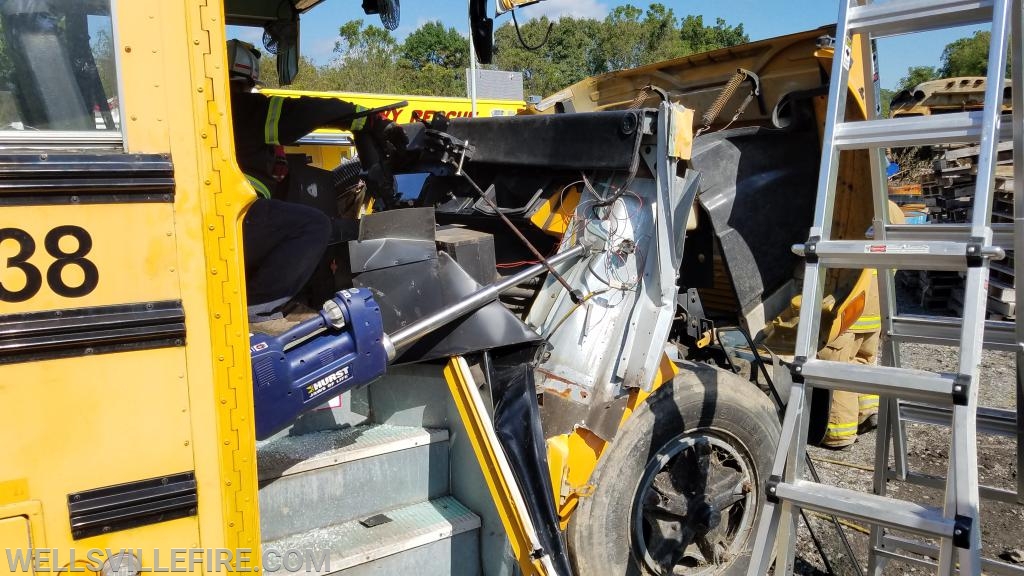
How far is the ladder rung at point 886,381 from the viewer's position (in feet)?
6.01

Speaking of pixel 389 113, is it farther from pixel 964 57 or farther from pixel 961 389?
pixel 964 57

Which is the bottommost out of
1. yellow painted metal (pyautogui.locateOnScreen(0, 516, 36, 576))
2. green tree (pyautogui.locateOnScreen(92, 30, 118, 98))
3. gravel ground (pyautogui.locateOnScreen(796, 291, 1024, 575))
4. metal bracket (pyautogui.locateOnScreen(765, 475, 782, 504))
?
gravel ground (pyautogui.locateOnScreen(796, 291, 1024, 575))

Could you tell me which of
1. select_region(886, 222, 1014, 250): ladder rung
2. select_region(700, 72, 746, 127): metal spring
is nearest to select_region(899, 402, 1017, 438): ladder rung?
select_region(886, 222, 1014, 250): ladder rung

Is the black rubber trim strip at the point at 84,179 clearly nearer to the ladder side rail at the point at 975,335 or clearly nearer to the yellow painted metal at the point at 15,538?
the yellow painted metal at the point at 15,538

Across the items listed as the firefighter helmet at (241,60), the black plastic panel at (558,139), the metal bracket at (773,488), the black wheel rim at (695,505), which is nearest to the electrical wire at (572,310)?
the black plastic panel at (558,139)

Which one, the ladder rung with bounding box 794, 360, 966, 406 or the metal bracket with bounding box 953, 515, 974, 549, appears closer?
the metal bracket with bounding box 953, 515, 974, 549

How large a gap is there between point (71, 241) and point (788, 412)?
6.17ft

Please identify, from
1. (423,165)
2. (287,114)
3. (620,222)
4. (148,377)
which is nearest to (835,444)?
(620,222)

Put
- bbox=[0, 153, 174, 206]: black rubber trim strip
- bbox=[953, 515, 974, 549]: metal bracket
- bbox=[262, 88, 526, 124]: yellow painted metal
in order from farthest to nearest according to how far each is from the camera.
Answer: bbox=[262, 88, 526, 124]: yellow painted metal → bbox=[953, 515, 974, 549]: metal bracket → bbox=[0, 153, 174, 206]: black rubber trim strip

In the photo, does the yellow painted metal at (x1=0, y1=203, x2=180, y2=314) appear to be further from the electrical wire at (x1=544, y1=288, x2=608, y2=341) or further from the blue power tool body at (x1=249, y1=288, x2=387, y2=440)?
the electrical wire at (x1=544, y1=288, x2=608, y2=341)

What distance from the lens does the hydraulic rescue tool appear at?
1.99 metres

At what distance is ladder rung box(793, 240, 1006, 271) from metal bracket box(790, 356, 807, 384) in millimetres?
304

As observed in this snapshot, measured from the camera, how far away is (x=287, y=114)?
298 cm

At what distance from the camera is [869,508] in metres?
1.86
